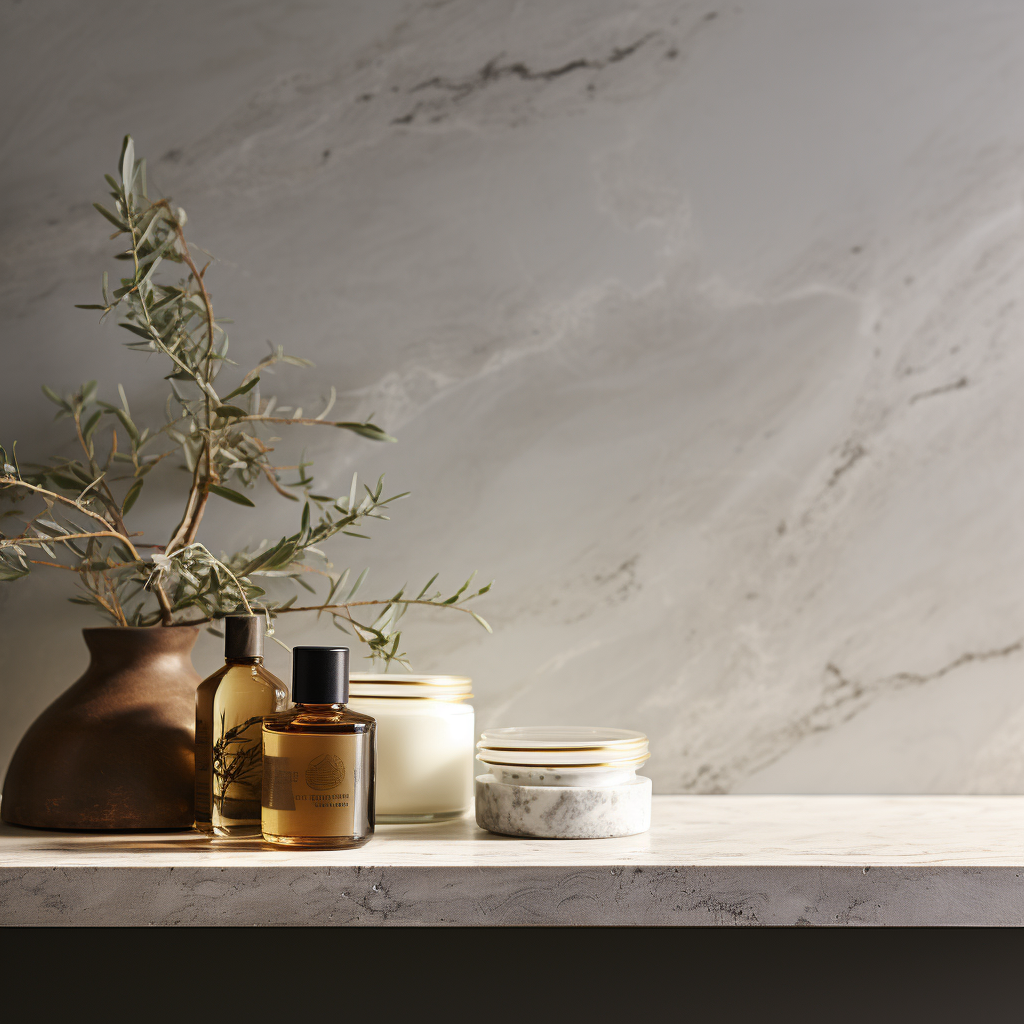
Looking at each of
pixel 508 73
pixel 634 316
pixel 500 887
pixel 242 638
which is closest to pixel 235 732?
pixel 242 638

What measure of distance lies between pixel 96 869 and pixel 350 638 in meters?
0.32

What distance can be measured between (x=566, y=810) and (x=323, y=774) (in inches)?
7.0

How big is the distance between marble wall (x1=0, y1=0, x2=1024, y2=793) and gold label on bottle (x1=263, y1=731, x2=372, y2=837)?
25cm

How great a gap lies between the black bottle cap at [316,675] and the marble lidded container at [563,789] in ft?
0.45

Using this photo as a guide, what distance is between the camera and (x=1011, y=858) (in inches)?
23.8

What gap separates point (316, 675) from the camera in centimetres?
62

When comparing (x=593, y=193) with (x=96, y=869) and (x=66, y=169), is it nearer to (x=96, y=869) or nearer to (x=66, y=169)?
(x=66, y=169)

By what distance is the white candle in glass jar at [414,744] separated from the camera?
0.71 meters

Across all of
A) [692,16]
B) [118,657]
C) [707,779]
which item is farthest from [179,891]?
[692,16]

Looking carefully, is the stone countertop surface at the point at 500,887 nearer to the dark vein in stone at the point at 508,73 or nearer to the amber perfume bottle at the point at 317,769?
the amber perfume bottle at the point at 317,769

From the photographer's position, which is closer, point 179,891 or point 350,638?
point 179,891

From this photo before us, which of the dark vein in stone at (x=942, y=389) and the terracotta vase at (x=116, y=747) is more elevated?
the dark vein in stone at (x=942, y=389)

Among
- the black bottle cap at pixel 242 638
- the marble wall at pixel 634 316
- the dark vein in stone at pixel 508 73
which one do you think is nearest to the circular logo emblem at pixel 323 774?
the black bottle cap at pixel 242 638

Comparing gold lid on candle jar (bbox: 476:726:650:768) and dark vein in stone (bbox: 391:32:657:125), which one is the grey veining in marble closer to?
gold lid on candle jar (bbox: 476:726:650:768)
